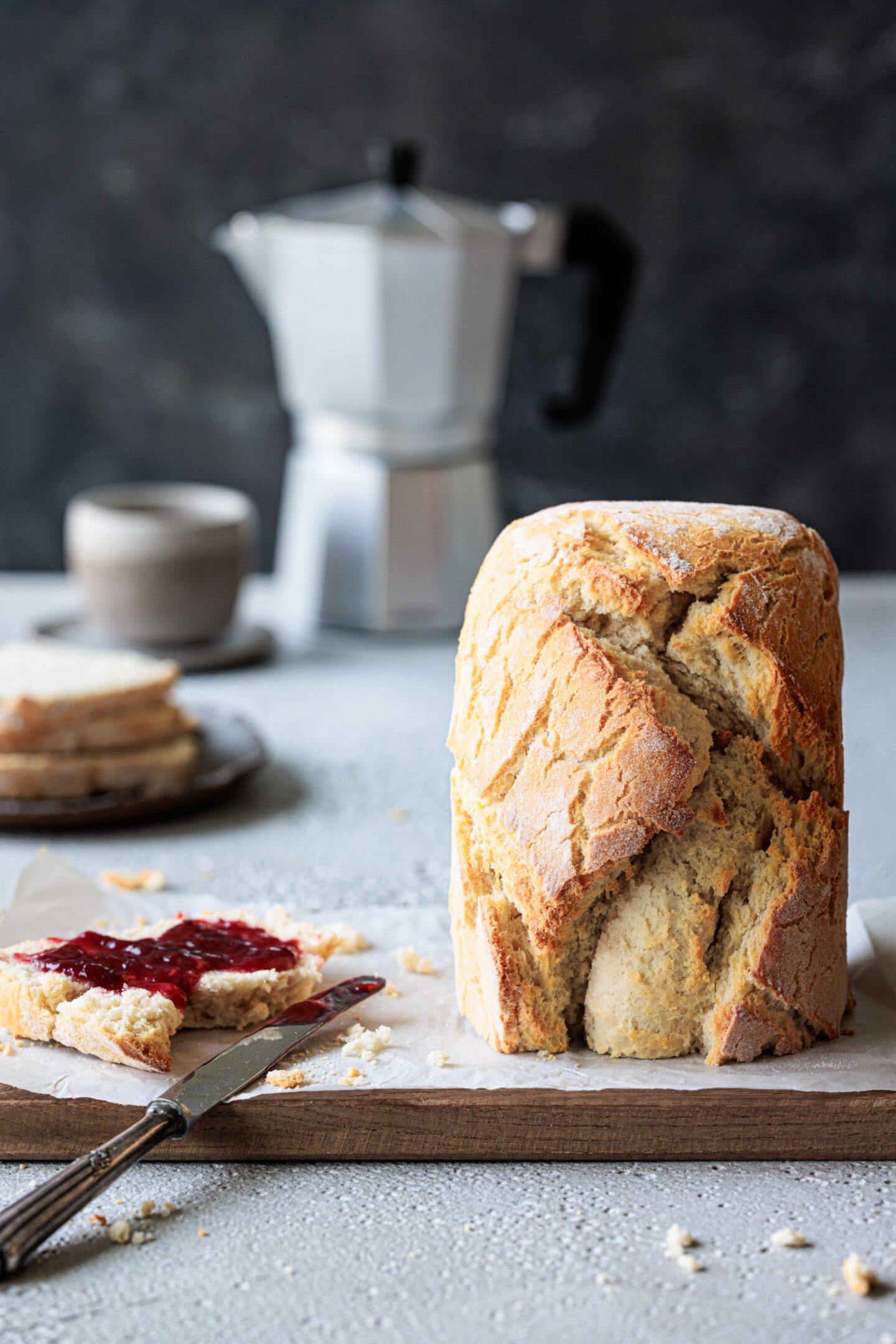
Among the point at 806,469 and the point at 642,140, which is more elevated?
the point at 642,140

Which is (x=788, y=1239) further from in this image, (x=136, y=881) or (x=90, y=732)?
(x=90, y=732)

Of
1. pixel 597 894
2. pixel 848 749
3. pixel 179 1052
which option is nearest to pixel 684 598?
pixel 597 894

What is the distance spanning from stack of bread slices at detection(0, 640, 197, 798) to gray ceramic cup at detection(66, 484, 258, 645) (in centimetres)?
45

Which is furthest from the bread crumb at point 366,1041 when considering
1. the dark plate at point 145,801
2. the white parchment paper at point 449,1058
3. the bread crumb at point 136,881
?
the dark plate at point 145,801

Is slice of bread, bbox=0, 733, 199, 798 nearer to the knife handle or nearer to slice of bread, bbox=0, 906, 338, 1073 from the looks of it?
slice of bread, bbox=0, 906, 338, 1073

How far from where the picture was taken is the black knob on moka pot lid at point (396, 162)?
2.40 metres

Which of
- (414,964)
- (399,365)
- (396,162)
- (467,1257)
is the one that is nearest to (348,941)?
(414,964)

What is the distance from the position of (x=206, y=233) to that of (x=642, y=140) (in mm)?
913

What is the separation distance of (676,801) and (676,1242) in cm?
28

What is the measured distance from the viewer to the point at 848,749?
2.00m

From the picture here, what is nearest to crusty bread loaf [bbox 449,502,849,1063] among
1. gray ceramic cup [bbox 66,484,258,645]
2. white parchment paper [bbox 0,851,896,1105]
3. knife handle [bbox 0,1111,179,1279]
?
white parchment paper [bbox 0,851,896,1105]

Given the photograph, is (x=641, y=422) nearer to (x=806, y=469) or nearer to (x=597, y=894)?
(x=806, y=469)

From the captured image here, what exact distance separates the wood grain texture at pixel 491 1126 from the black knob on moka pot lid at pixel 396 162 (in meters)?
1.86

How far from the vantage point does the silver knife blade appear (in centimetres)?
92
